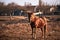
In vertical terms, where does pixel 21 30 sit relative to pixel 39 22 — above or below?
below

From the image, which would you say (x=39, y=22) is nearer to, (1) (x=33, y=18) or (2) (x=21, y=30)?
(1) (x=33, y=18)

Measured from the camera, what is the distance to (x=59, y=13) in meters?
1.57

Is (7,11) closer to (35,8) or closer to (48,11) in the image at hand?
(35,8)

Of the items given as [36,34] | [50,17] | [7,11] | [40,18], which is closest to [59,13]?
[50,17]

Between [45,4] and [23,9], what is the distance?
11.8 inches

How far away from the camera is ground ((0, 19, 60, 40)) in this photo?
1.58 metres

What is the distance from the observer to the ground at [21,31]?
158 centimetres

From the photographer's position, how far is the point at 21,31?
5.23ft

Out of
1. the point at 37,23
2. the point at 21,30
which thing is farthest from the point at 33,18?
the point at 21,30

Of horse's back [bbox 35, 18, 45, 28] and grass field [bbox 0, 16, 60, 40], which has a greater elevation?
horse's back [bbox 35, 18, 45, 28]

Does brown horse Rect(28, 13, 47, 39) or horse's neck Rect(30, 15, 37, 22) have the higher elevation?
horse's neck Rect(30, 15, 37, 22)

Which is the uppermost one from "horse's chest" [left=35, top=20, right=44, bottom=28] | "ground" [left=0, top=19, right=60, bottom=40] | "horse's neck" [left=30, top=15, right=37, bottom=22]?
"horse's neck" [left=30, top=15, right=37, bottom=22]

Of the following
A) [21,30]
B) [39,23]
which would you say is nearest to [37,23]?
[39,23]

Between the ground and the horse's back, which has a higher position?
the horse's back
